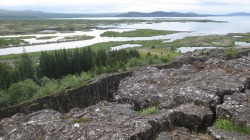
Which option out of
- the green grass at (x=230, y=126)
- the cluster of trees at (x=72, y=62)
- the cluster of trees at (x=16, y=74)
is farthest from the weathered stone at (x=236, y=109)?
the cluster of trees at (x=72, y=62)

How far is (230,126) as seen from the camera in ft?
47.8

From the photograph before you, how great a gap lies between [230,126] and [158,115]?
3.61 meters

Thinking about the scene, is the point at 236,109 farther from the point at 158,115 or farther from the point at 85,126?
the point at 85,126

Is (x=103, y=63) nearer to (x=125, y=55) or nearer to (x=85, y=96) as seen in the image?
(x=125, y=55)

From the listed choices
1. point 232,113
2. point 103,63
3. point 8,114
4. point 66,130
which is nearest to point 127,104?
point 66,130

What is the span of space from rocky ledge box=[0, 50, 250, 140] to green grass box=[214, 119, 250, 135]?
0.26 metres

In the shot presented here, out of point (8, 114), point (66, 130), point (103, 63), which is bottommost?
point (103, 63)

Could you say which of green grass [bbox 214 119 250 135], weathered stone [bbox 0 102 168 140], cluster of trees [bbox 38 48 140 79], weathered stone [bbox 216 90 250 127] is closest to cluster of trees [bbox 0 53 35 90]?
cluster of trees [bbox 38 48 140 79]

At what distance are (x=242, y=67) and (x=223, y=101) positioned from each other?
25.3 feet

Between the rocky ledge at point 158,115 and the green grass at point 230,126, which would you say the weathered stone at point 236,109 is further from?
the green grass at point 230,126

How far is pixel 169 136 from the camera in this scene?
13547mm

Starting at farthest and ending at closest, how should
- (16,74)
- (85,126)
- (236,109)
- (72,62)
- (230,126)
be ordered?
(72,62) < (16,74) < (236,109) < (230,126) < (85,126)

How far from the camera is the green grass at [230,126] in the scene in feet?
46.6

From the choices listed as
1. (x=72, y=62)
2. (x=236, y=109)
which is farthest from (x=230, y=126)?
(x=72, y=62)
